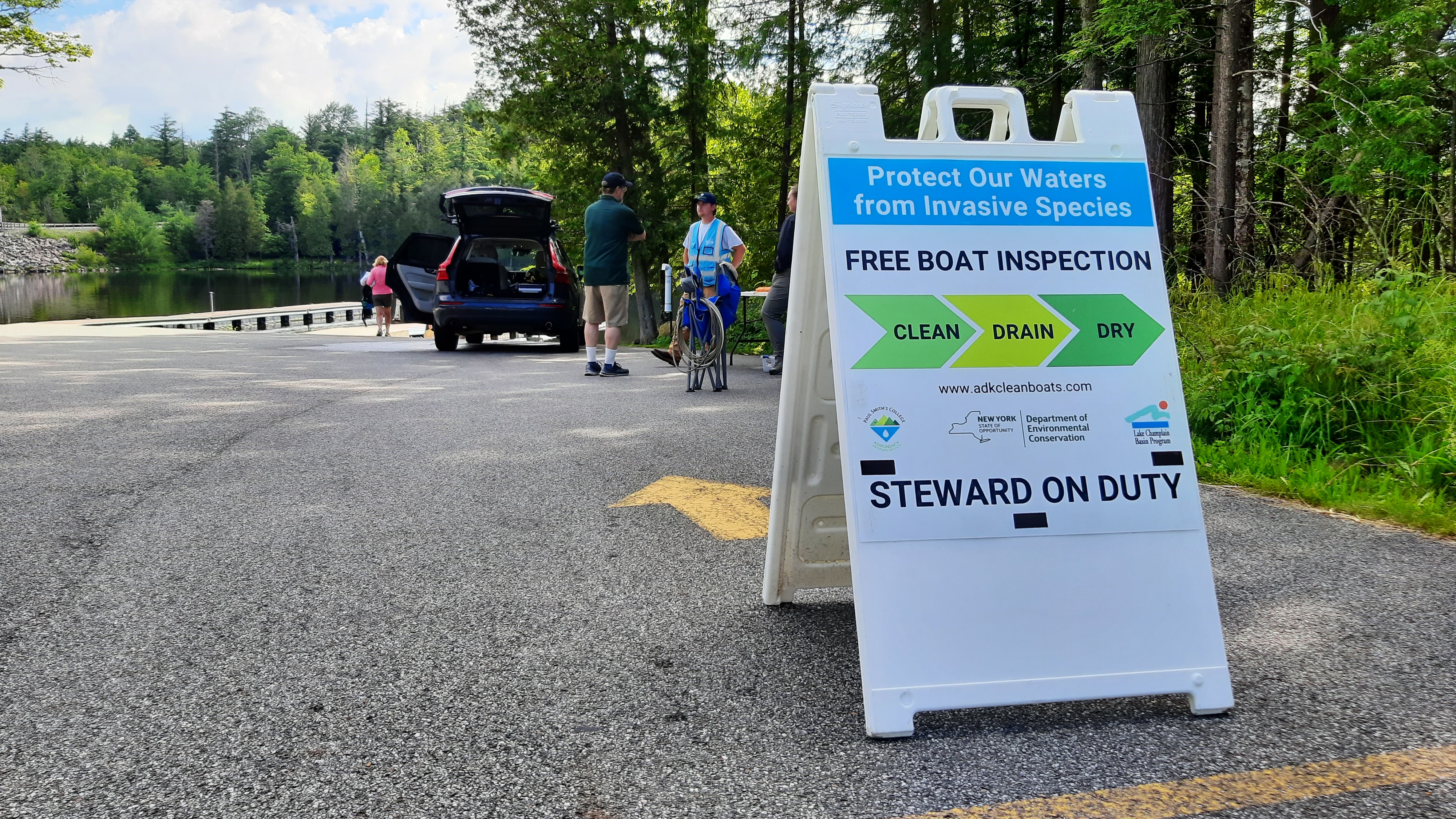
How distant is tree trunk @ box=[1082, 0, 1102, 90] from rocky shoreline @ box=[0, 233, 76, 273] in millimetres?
141503

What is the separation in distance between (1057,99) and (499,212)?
1159 cm

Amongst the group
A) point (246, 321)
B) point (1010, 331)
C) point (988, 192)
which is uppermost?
point (988, 192)

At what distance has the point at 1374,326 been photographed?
599 centimetres

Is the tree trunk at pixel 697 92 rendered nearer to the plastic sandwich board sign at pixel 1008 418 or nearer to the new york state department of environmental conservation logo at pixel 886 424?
the plastic sandwich board sign at pixel 1008 418

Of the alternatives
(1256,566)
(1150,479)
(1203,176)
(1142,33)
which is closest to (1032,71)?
(1203,176)

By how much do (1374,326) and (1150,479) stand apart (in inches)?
171

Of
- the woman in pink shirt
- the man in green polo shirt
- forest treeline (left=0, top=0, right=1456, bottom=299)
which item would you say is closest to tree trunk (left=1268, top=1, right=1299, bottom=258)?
forest treeline (left=0, top=0, right=1456, bottom=299)

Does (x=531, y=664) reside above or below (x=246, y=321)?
below

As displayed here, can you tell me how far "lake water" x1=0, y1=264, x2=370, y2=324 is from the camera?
56.2 m

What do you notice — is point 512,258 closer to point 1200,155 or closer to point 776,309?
point 776,309

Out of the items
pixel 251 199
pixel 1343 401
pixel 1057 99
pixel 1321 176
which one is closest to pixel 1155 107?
pixel 1321 176

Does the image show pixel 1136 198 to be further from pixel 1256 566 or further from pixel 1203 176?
pixel 1203 176

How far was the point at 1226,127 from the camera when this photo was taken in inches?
463

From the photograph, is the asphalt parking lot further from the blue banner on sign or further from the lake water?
the lake water
